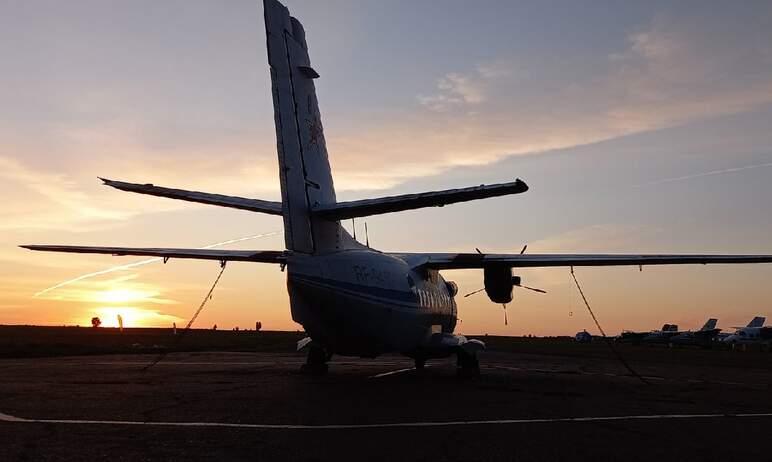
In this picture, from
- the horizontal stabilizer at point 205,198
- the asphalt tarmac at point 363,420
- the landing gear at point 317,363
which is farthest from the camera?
the landing gear at point 317,363

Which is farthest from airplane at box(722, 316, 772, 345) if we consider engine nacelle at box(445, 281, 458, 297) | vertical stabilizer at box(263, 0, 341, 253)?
vertical stabilizer at box(263, 0, 341, 253)

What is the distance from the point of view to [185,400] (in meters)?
13.8

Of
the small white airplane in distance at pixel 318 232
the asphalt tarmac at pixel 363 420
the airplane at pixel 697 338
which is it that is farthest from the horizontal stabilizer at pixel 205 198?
the airplane at pixel 697 338

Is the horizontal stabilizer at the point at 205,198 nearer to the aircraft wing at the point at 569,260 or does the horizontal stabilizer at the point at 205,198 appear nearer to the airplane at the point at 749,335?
the aircraft wing at the point at 569,260

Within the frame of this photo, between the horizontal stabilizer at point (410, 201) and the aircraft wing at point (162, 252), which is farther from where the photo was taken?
the aircraft wing at point (162, 252)

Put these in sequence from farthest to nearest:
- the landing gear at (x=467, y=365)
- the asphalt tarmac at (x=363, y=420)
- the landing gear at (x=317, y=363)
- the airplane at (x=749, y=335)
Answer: the airplane at (x=749, y=335), the landing gear at (x=467, y=365), the landing gear at (x=317, y=363), the asphalt tarmac at (x=363, y=420)

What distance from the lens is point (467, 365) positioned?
2381cm

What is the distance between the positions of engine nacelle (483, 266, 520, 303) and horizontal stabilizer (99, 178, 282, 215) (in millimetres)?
10025

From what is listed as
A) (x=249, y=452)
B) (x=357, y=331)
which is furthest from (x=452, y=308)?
(x=249, y=452)

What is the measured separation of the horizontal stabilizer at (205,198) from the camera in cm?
1503

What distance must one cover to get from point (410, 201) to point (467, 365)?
9.87 metres

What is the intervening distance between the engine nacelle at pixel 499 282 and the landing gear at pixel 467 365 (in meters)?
2.86

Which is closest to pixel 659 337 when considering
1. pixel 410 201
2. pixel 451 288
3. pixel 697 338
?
pixel 697 338

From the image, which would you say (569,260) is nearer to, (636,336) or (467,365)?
(467,365)
